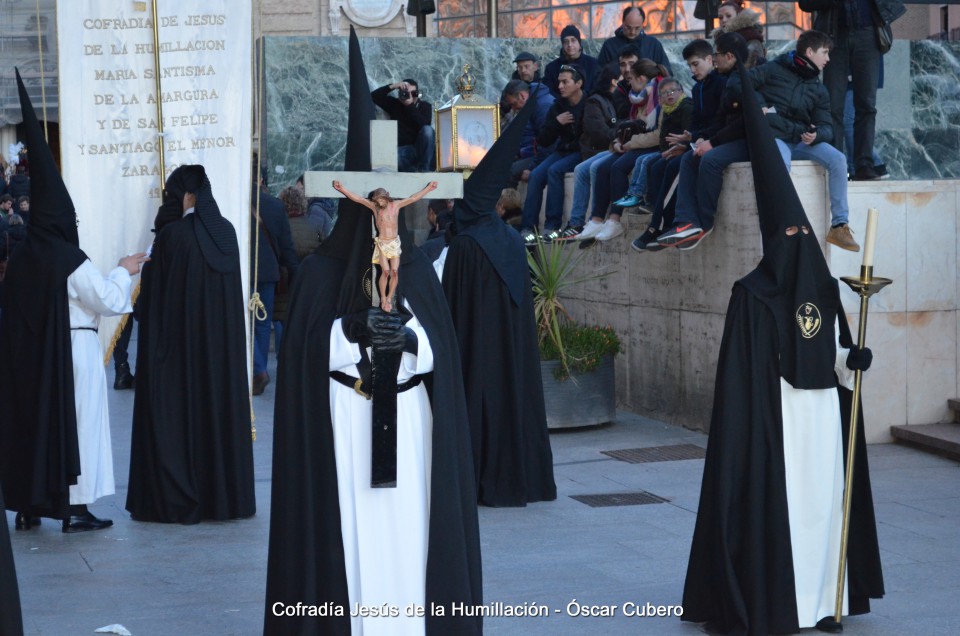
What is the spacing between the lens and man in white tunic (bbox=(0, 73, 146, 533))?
8.07 m

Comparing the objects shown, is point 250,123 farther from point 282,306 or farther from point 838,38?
point 282,306

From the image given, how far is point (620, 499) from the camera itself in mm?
9000

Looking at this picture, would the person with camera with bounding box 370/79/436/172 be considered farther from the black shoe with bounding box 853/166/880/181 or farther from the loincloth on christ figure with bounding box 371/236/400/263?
the loincloth on christ figure with bounding box 371/236/400/263

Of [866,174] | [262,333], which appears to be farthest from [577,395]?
[262,333]

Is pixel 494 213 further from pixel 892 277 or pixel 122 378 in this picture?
pixel 122 378

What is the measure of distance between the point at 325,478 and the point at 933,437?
6386mm

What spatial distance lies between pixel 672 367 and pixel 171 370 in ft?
15.9

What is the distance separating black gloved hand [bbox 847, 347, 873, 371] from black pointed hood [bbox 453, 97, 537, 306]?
3829mm

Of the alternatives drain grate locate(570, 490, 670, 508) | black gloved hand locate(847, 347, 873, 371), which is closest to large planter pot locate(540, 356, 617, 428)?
drain grate locate(570, 490, 670, 508)

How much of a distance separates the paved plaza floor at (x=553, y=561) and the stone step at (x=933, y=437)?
119 millimetres

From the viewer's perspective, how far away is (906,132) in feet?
50.4

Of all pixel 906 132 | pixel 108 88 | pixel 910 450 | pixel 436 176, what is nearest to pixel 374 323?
pixel 436 176

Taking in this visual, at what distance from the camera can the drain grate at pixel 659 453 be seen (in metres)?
10.4

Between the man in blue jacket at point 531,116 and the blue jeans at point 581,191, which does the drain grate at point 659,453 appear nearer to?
the blue jeans at point 581,191
